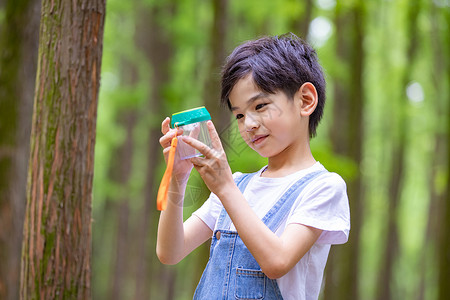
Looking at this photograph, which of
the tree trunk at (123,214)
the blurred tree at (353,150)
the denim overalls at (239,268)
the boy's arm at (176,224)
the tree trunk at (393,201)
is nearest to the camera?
the denim overalls at (239,268)

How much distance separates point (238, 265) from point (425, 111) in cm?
1562

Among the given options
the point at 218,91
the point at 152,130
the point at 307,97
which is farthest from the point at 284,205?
the point at 152,130

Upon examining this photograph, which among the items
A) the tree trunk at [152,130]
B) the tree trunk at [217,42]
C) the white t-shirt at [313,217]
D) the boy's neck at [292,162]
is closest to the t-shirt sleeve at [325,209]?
the white t-shirt at [313,217]

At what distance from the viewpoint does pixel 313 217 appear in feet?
5.77

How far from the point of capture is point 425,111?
16141 millimetres

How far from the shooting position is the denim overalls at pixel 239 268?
1.80 m

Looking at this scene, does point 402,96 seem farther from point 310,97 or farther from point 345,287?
point 310,97

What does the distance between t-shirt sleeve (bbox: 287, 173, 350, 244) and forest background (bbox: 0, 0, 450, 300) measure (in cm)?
337

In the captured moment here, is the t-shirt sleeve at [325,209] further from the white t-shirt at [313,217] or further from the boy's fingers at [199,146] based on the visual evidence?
the boy's fingers at [199,146]

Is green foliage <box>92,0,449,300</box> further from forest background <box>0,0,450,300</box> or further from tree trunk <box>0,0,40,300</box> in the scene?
tree trunk <box>0,0,40,300</box>

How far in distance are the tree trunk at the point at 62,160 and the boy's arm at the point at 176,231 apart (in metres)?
1.04

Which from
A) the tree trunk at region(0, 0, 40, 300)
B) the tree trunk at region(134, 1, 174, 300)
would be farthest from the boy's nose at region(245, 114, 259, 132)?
the tree trunk at region(134, 1, 174, 300)

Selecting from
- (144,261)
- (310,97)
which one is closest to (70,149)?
(310,97)

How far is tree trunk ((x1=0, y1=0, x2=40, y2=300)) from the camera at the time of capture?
5.50 m
